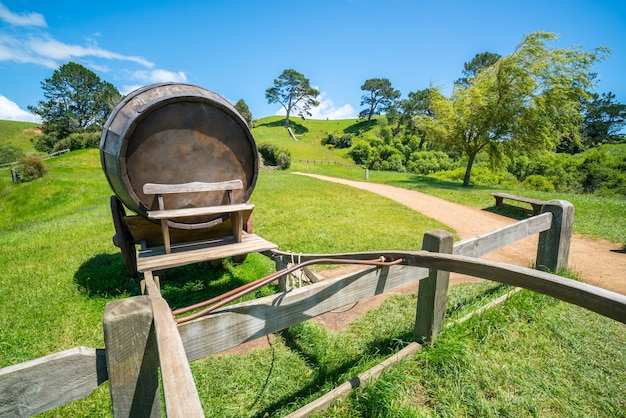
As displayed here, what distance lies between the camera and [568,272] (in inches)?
148

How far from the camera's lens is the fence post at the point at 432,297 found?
2414 mm

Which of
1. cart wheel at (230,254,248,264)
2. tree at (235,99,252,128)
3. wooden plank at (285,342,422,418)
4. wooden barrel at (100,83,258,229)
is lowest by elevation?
cart wheel at (230,254,248,264)

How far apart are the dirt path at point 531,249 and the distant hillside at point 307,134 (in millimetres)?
36687

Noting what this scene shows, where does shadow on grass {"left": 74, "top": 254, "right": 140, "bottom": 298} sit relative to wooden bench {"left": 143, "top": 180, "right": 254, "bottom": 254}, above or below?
below

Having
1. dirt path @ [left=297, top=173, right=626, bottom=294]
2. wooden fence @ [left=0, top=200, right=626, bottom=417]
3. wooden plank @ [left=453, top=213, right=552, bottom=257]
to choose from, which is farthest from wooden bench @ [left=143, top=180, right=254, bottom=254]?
dirt path @ [left=297, top=173, right=626, bottom=294]

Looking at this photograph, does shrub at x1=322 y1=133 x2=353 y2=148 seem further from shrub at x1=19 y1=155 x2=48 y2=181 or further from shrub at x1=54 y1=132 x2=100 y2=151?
→ shrub at x1=19 y1=155 x2=48 y2=181

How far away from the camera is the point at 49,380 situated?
1.19 m

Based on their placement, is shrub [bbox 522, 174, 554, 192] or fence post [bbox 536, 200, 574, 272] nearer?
fence post [bbox 536, 200, 574, 272]

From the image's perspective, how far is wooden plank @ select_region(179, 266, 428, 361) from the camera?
160cm

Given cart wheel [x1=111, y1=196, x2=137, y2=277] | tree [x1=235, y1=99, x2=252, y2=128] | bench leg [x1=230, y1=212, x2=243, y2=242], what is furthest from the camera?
tree [x1=235, y1=99, x2=252, y2=128]

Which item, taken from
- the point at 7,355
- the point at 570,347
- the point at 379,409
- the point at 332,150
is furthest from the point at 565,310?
the point at 332,150

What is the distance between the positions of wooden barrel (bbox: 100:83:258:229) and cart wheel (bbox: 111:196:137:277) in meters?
0.63

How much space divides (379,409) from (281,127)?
71679mm

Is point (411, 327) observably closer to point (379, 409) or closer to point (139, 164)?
point (379, 409)
